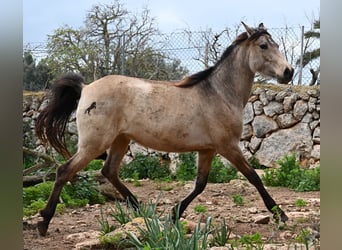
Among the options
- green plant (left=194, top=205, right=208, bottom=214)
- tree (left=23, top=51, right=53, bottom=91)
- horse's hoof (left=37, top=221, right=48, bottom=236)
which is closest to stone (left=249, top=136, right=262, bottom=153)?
green plant (left=194, top=205, right=208, bottom=214)

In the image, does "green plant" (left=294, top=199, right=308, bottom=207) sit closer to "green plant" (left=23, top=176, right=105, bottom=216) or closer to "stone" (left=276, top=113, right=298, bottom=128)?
"stone" (left=276, top=113, right=298, bottom=128)

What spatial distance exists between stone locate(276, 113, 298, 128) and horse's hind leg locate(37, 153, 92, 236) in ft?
6.35

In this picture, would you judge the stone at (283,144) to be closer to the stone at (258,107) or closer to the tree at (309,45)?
the stone at (258,107)

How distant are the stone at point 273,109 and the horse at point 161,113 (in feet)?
4.37

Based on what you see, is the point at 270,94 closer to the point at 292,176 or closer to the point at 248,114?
the point at 248,114

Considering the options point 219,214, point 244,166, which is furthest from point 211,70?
point 219,214

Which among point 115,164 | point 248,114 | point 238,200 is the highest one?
point 248,114

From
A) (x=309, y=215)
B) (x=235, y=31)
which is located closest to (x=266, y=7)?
(x=235, y=31)

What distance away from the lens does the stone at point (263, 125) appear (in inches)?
162

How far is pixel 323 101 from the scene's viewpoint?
28.6 inches

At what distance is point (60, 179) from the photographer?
9.09ft

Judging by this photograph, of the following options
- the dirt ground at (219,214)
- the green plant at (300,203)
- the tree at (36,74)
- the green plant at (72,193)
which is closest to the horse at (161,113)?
the dirt ground at (219,214)

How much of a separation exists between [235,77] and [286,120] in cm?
134

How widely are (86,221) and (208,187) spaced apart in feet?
3.24
